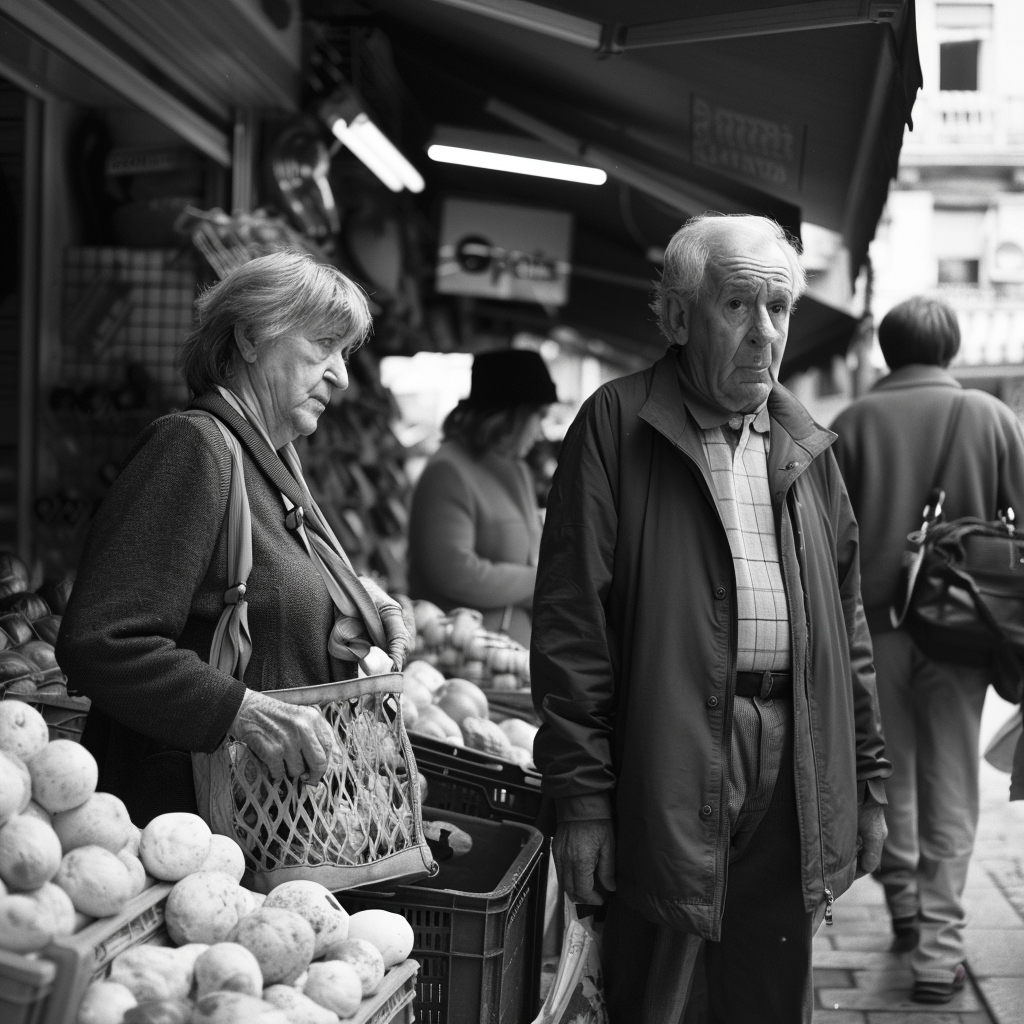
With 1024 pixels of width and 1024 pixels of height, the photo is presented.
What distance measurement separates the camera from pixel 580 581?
2678mm

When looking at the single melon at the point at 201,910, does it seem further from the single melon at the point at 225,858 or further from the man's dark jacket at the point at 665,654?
the man's dark jacket at the point at 665,654

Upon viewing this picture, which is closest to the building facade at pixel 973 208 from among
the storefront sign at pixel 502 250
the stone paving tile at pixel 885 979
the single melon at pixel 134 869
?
the storefront sign at pixel 502 250

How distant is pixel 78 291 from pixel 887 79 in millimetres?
3599

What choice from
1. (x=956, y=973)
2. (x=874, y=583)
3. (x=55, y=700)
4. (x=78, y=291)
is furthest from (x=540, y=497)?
(x=55, y=700)

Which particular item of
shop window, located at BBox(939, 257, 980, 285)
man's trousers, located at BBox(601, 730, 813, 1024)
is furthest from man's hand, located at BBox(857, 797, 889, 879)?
shop window, located at BBox(939, 257, 980, 285)

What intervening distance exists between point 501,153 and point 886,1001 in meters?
4.85

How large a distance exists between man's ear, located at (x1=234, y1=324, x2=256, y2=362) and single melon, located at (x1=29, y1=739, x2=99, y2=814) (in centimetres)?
89

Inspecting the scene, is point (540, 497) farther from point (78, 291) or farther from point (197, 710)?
point (197, 710)

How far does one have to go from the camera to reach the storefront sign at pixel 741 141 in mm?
5383

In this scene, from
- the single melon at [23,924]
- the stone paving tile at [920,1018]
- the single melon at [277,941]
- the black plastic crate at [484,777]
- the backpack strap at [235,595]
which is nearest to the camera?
the single melon at [23,924]

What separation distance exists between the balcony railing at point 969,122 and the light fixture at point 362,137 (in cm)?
2369

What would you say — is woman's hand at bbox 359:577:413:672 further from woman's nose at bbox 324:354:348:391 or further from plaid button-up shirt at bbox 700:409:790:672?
plaid button-up shirt at bbox 700:409:790:672

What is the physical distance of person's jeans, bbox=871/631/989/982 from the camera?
14.5ft

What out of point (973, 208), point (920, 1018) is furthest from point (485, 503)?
point (973, 208)
